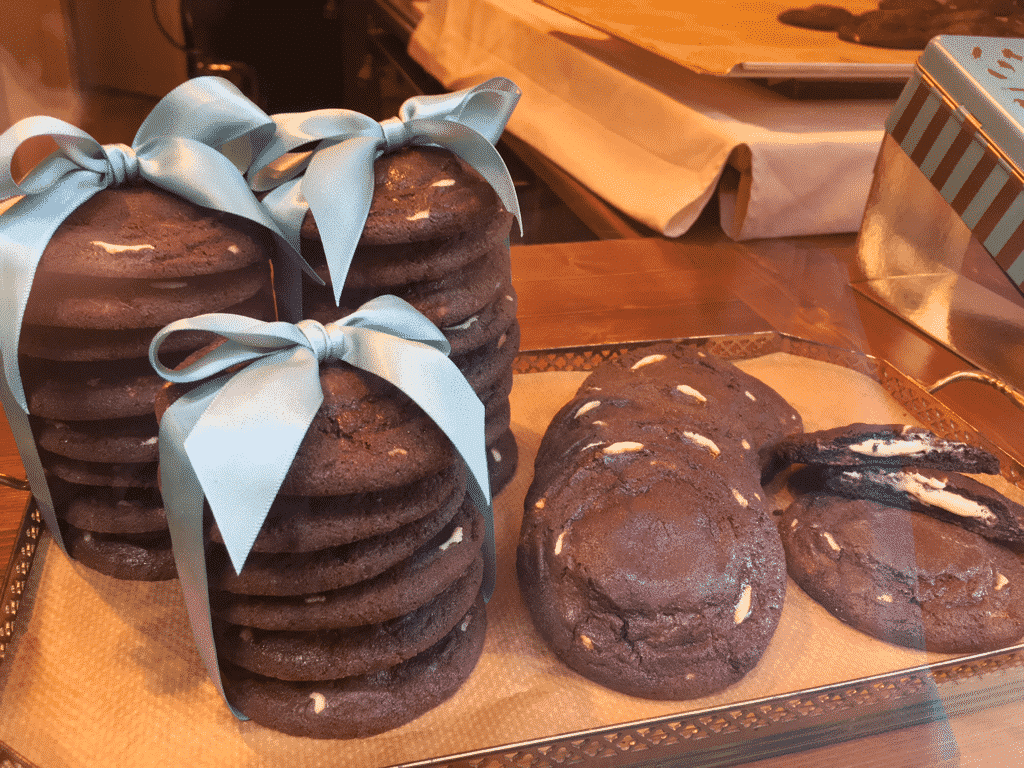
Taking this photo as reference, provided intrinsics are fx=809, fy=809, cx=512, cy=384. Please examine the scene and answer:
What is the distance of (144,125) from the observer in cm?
70

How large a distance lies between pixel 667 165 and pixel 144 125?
87 cm

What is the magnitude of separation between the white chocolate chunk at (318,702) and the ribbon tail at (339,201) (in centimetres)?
32

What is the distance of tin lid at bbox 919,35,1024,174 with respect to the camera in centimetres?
58

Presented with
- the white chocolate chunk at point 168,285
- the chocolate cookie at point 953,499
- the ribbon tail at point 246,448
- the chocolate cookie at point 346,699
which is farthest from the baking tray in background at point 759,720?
the white chocolate chunk at point 168,285

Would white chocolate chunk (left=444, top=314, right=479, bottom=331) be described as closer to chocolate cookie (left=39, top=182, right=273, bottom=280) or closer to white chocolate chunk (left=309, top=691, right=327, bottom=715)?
chocolate cookie (left=39, top=182, right=273, bottom=280)

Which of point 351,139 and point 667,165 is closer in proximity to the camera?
point 351,139

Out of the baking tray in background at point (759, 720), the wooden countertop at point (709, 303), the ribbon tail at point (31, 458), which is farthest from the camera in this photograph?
the wooden countertop at point (709, 303)

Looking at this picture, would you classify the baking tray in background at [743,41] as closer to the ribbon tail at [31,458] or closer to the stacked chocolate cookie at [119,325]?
the stacked chocolate cookie at [119,325]

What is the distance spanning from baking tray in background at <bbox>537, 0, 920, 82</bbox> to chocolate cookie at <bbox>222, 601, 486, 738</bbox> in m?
0.75

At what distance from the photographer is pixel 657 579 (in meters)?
0.67

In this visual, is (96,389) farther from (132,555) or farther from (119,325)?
(132,555)

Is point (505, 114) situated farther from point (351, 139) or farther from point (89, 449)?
point (89, 449)

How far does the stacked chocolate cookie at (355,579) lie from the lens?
0.55 m

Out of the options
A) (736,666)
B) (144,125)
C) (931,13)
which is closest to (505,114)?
(144,125)
